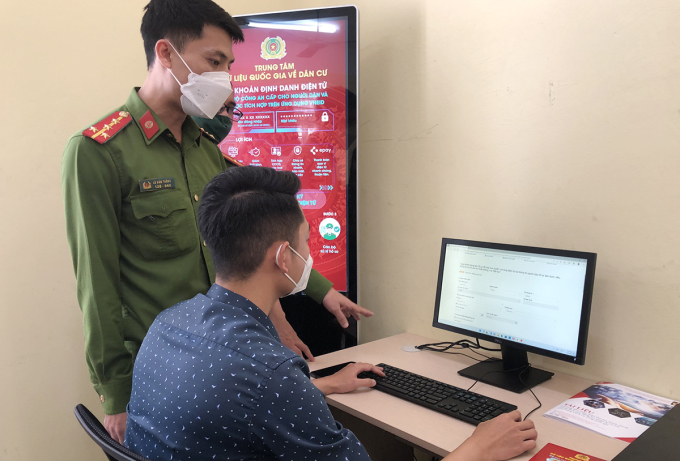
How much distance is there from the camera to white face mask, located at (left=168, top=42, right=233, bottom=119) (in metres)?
1.40

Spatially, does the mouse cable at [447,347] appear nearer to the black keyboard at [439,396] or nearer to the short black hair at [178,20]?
the black keyboard at [439,396]

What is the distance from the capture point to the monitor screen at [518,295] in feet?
4.67

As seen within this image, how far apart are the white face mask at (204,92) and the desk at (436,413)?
0.91 m

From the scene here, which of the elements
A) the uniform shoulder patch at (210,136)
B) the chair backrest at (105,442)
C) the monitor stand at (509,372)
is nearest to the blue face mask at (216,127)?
the uniform shoulder patch at (210,136)

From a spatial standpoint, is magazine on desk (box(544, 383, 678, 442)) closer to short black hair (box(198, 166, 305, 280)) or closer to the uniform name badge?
short black hair (box(198, 166, 305, 280))

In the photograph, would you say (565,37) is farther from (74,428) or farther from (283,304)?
(74,428)

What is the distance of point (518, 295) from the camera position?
1.56m

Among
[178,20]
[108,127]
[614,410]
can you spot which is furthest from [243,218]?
[614,410]

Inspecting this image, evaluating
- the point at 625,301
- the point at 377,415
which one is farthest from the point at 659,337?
the point at 377,415

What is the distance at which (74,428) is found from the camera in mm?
2107

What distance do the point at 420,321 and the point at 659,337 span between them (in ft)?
2.90

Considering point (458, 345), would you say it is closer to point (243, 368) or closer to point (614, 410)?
point (614, 410)

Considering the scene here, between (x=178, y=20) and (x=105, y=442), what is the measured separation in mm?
1071

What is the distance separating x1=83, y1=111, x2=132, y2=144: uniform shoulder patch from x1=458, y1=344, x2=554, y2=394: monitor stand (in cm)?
125
